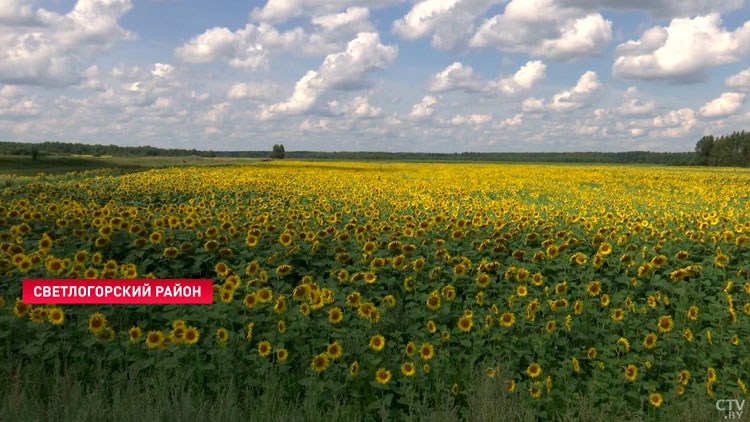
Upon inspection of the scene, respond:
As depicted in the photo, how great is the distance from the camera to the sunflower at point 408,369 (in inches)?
162

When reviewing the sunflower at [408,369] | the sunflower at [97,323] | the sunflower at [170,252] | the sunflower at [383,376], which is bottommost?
the sunflower at [383,376]

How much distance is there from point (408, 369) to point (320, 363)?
0.76 m

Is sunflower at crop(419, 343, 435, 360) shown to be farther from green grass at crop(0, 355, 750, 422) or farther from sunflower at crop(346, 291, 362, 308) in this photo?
sunflower at crop(346, 291, 362, 308)

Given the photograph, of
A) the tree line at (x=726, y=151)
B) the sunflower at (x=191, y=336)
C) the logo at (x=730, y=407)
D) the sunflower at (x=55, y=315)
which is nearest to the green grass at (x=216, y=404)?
the logo at (x=730, y=407)

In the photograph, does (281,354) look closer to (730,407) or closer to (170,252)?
(170,252)

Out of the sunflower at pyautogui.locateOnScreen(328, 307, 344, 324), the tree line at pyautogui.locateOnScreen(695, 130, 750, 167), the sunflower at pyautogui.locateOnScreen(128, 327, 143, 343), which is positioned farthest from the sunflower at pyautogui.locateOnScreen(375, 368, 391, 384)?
the tree line at pyautogui.locateOnScreen(695, 130, 750, 167)

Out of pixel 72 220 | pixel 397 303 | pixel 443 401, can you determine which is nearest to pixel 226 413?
pixel 443 401

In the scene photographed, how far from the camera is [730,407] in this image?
13.8 ft

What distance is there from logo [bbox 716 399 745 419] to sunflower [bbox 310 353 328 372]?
3339mm

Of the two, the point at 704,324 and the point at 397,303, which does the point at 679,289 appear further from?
the point at 397,303

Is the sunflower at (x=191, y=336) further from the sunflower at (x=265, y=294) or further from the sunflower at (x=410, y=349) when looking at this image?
the sunflower at (x=410, y=349)

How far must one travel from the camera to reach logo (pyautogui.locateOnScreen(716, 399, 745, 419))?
4.04m

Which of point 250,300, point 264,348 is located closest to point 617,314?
point 264,348

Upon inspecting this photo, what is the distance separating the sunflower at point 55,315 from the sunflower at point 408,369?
3.26 m
